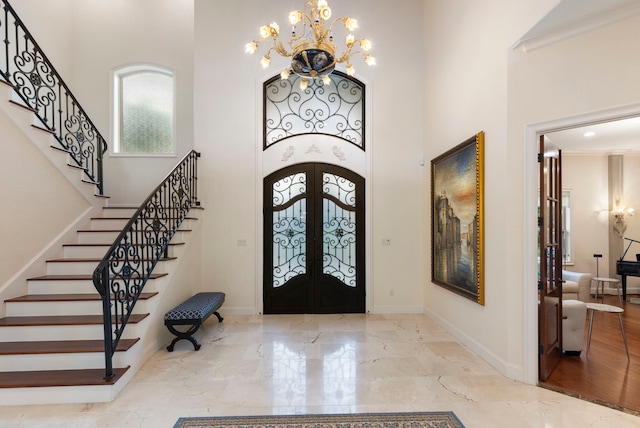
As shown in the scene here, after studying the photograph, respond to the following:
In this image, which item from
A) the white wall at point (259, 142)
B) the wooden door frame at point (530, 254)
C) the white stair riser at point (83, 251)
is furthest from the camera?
the white wall at point (259, 142)

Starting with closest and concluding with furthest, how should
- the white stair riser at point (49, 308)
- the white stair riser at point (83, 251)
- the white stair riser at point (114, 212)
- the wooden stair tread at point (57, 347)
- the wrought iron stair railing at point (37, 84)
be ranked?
the wooden stair tread at point (57, 347) < the white stair riser at point (49, 308) < the wrought iron stair railing at point (37, 84) < the white stair riser at point (83, 251) < the white stair riser at point (114, 212)

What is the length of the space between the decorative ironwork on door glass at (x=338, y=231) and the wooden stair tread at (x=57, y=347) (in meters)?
3.27

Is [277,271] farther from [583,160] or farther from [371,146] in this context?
[583,160]

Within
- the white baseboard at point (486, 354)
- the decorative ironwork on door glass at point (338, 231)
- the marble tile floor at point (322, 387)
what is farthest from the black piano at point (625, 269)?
the decorative ironwork on door glass at point (338, 231)

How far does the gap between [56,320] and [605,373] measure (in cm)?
603

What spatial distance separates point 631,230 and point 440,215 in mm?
5853

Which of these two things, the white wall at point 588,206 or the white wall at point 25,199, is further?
the white wall at point 588,206

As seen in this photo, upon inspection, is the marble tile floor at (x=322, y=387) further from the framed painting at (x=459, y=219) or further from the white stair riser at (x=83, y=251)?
the white stair riser at (x=83, y=251)

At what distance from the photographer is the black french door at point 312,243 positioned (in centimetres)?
564

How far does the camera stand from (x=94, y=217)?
508 centimetres

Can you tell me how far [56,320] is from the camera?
3396 mm

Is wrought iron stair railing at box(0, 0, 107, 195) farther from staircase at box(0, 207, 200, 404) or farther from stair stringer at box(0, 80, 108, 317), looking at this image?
staircase at box(0, 207, 200, 404)

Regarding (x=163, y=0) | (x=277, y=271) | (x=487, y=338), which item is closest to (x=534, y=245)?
(x=487, y=338)

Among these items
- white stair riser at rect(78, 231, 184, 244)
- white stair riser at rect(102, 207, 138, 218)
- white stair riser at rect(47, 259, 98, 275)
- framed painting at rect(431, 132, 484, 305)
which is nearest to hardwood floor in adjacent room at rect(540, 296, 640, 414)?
framed painting at rect(431, 132, 484, 305)
